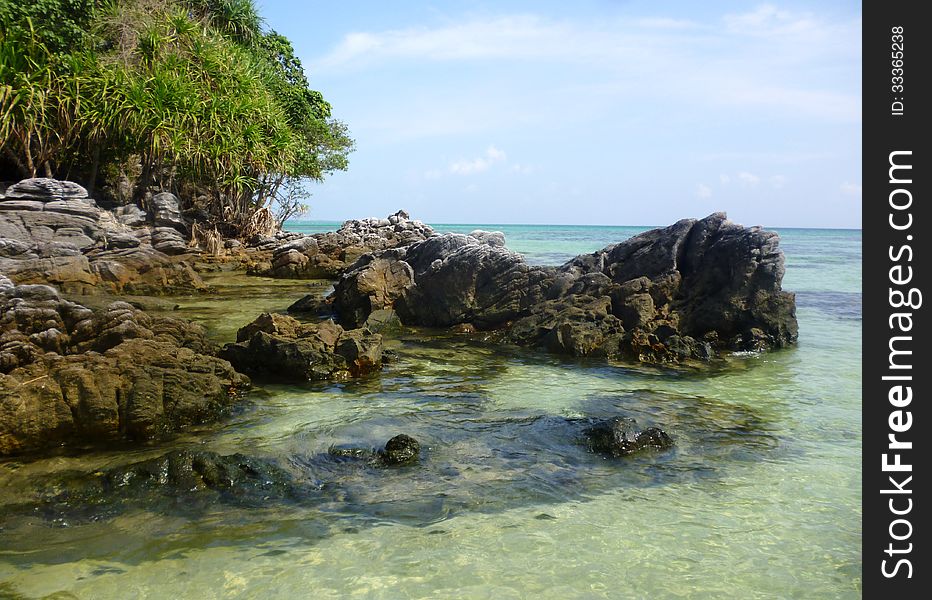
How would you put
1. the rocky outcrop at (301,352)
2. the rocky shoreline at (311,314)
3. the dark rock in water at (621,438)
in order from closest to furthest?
the dark rock in water at (621,438) < the rocky shoreline at (311,314) < the rocky outcrop at (301,352)

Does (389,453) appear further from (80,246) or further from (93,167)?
(93,167)

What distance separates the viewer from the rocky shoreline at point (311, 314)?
20.8 ft

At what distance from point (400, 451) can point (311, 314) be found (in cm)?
881

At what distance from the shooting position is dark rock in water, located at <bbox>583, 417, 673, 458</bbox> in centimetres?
Result: 613

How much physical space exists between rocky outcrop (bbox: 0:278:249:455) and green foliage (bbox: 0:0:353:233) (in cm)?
1601

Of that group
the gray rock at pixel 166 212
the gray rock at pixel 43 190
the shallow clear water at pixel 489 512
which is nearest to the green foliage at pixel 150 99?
the gray rock at pixel 166 212

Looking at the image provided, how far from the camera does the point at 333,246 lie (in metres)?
27.6

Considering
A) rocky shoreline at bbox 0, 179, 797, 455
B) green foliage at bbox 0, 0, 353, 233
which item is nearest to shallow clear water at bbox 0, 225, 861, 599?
rocky shoreline at bbox 0, 179, 797, 455

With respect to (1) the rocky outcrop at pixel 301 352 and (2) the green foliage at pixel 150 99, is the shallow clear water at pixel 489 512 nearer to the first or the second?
(1) the rocky outcrop at pixel 301 352

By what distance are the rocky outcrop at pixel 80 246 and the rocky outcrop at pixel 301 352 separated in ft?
28.7

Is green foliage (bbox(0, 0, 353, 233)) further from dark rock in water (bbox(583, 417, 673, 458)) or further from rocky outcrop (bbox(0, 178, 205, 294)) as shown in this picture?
dark rock in water (bbox(583, 417, 673, 458))
